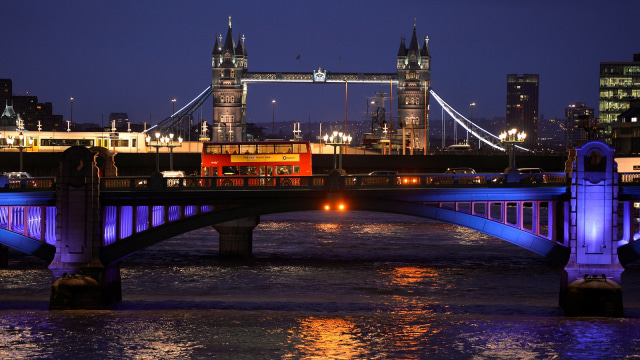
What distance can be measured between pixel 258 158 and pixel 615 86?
135497mm

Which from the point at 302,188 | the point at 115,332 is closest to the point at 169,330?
the point at 115,332

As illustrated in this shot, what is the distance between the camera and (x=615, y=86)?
178 meters

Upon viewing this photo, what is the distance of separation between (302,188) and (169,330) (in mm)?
7999

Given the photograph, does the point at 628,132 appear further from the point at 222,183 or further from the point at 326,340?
the point at 326,340

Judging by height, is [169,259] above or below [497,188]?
below

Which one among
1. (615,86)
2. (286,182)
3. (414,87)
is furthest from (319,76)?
(286,182)

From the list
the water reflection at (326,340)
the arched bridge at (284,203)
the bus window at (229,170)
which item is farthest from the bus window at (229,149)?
the water reflection at (326,340)

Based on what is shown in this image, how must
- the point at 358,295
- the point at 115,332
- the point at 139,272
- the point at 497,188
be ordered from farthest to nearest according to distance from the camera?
the point at 139,272 < the point at 358,295 < the point at 497,188 < the point at 115,332

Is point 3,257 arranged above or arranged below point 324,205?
below

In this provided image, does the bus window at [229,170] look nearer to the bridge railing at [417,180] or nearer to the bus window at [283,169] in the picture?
the bus window at [283,169]

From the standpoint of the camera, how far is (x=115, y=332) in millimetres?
33656

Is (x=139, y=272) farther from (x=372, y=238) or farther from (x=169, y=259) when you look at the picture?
(x=372, y=238)

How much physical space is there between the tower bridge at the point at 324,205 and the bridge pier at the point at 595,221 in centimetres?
4

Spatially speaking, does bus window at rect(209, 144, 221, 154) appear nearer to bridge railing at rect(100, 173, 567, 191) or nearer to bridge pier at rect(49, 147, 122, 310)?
bridge railing at rect(100, 173, 567, 191)
